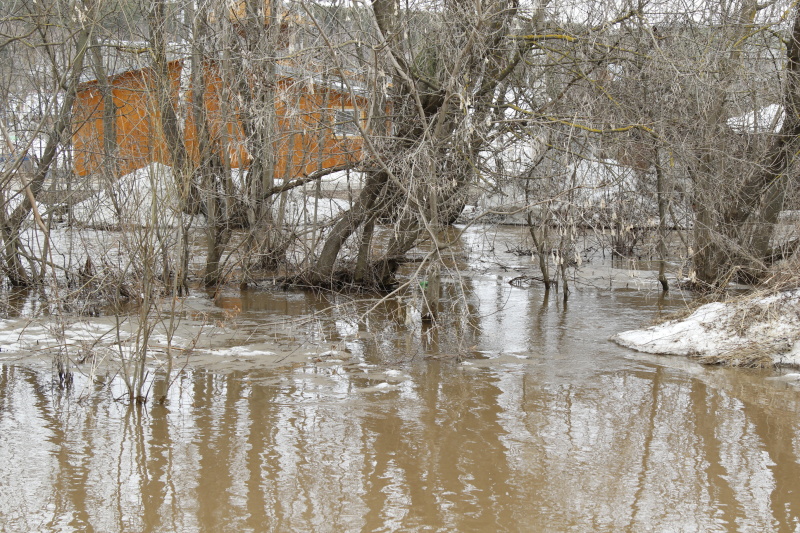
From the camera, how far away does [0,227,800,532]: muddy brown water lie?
4711mm

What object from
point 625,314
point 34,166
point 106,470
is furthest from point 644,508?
point 34,166

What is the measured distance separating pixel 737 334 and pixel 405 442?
4335 millimetres

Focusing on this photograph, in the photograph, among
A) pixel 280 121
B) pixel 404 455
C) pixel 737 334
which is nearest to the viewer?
pixel 404 455

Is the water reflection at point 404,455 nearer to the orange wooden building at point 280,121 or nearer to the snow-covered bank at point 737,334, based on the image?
the snow-covered bank at point 737,334

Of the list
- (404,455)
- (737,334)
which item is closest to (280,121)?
(737,334)

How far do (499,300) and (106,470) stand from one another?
25.1ft

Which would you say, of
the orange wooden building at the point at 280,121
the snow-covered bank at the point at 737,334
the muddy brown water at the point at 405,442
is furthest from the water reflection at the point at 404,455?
the orange wooden building at the point at 280,121

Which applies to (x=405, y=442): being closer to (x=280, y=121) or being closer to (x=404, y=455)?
(x=404, y=455)

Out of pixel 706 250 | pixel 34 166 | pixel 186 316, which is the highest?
pixel 34 166

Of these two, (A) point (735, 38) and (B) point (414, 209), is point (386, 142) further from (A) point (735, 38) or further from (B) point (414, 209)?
(A) point (735, 38)

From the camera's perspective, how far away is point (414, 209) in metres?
9.75

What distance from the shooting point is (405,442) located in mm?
5840

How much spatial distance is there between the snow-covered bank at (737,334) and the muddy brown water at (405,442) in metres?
0.28

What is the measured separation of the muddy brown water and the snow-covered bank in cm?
28
